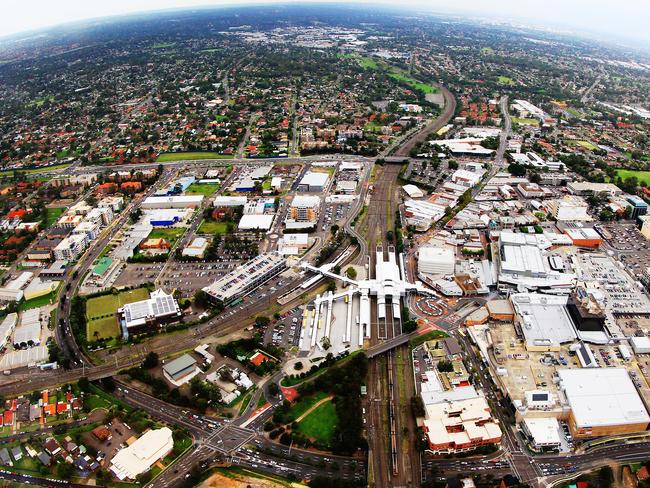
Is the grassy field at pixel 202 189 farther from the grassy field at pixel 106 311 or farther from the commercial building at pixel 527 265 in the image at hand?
the commercial building at pixel 527 265

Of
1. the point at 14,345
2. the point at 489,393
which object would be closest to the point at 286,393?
the point at 489,393

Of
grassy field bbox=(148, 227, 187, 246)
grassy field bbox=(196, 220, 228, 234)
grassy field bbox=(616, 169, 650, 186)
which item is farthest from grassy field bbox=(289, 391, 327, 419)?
grassy field bbox=(616, 169, 650, 186)

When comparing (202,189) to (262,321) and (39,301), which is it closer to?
(39,301)

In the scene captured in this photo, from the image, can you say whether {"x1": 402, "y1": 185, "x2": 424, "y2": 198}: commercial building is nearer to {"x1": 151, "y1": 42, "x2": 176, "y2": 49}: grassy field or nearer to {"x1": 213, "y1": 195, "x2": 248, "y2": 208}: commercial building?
{"x1": 213, "y1": 195, "x2": 248, "y2": 208}: commercial building

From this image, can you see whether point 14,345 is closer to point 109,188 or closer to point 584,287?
point 109,188

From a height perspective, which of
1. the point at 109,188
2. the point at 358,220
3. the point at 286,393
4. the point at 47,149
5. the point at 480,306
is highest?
the point at 47,149

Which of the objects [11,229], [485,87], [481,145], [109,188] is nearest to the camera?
[11,229]

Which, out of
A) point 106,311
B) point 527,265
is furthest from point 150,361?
point 527,265
